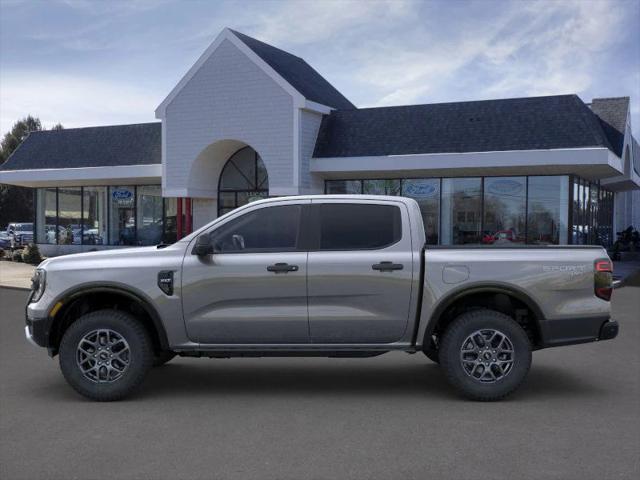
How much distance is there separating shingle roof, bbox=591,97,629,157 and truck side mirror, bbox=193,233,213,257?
22063 mm

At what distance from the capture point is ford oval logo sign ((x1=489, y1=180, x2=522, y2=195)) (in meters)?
23.6

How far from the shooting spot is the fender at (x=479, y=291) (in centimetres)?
673

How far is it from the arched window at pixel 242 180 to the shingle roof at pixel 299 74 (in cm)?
332

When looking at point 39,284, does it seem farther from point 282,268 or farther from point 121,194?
point 121,194

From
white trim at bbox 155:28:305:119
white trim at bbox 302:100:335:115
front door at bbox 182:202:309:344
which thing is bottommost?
front door at bbox 182:202:309:344

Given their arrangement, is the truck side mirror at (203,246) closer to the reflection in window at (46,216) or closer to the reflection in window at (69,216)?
the reflection in window at (69,216)

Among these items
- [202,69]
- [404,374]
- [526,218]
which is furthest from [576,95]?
[404,374]

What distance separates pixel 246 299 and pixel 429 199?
61.1 feet

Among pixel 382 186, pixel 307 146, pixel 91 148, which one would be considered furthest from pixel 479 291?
pixel 91 148

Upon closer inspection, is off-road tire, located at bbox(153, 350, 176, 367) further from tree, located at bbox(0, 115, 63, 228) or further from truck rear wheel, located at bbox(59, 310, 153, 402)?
tree, located at bbox(0, 115, 63, 228)

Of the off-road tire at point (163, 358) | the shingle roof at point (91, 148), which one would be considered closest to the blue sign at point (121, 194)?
the shingle roof at point (91, 148)

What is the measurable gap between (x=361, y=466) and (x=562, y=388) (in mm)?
3285

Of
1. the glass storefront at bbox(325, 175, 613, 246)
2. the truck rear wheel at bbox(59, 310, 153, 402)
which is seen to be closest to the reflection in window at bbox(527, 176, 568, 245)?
the glass storefront at bbox(325, 175, 613, 246)

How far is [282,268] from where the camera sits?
6.75 m
